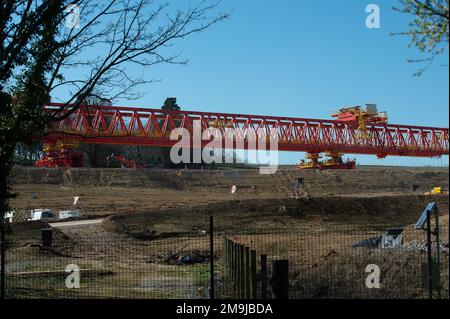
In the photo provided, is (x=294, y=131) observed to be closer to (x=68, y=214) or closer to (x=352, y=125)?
(x=352, y=125)

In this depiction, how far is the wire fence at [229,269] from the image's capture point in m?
11.5

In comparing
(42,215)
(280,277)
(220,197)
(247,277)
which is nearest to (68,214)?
(42,215)

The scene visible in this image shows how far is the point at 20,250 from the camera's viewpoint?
23.6 meters

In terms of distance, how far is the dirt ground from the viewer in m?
14.0

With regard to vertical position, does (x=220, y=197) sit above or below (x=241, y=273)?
above

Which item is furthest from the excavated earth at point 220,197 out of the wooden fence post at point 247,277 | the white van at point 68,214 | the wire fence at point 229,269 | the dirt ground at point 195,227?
the wooden fence post at point 247,277

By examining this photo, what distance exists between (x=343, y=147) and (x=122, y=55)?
166ft

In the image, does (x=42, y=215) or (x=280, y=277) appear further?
(x=42, y=215)

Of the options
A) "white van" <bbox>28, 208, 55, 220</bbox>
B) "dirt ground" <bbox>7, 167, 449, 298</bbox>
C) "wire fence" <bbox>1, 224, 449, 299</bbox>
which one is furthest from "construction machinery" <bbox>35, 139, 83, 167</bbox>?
"wire fence" <bbox>1, 224, 449, 299</bbox>

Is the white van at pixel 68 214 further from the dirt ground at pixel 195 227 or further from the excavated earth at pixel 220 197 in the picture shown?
the excavated earth at pixel 220 197

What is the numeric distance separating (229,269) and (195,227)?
17.5m

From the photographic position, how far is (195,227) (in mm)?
32281
